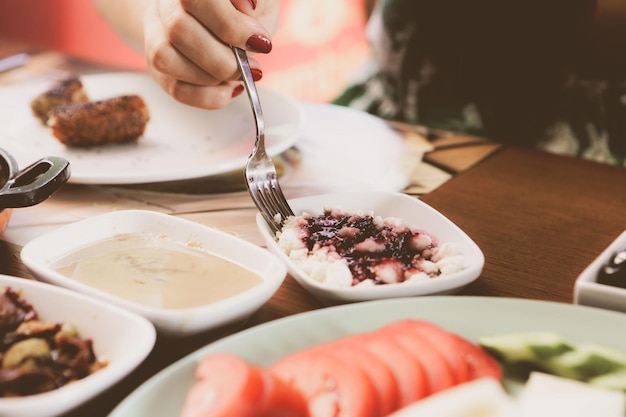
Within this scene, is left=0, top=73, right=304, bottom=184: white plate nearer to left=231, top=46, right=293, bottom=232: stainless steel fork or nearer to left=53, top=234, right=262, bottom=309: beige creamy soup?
left=231, top=46, right=293, bottom=232: stainless steel fork

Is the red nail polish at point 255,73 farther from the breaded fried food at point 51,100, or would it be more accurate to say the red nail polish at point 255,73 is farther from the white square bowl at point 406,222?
the breaded fried food at point 51,100

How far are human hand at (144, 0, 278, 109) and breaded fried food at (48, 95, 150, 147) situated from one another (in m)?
0.12

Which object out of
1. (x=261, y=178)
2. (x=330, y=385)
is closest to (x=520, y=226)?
(x=261, y=178)

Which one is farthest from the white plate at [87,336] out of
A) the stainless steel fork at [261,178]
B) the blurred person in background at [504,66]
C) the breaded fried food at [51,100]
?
the breaded fried food at [51,100]

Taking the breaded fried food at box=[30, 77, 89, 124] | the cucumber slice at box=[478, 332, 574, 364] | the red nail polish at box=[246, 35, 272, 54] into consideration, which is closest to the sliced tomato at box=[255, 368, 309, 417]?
the cucumber slice at box=[478, 332, 574, 364]

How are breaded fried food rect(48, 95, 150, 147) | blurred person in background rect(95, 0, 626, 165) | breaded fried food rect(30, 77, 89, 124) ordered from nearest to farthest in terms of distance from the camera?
breaded fried food rect(48, 95, 150, 147) → breaded fried food rect(30, 77, 89, 124) → blurred person in background rect(95, 0, 626, 165)

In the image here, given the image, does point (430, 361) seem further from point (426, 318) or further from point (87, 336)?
point (87, 336)

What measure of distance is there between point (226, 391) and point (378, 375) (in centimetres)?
16

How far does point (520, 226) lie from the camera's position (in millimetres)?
1386

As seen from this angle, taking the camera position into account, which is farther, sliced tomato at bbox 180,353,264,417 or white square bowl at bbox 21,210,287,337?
white square bowl at bbox 21,210,287,337

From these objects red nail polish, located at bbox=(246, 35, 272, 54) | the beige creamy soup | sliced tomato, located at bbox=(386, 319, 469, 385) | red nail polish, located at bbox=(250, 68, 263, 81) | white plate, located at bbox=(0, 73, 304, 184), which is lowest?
white plate, located at bbox=(0, 73, 304, 184)

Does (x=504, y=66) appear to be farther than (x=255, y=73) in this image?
Yes

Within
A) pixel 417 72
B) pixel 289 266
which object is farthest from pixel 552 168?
pixel 289 266

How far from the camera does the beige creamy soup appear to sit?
1.03 metres
